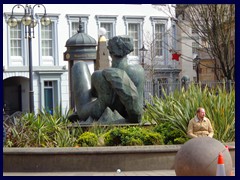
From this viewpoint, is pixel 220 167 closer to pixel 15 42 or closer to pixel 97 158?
pixel 97 158

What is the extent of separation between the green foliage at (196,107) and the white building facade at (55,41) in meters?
29.9

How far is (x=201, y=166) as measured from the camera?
10961 millimetres

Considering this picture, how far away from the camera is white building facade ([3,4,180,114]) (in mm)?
47344

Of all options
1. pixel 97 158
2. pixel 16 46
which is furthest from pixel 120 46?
pixel 16 46

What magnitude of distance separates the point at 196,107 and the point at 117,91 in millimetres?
1769

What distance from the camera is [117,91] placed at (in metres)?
15.3

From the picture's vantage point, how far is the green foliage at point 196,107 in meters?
14.3

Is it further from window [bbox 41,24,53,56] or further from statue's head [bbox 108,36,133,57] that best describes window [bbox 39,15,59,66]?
statue's head [bbox 108,36,133,57]

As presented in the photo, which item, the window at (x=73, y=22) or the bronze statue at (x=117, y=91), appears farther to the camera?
the window at (x=73, y=22)

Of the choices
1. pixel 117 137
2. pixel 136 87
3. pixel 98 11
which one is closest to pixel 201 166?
pixel 117 137

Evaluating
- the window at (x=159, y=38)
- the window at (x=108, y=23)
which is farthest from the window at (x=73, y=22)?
the window at (x=159, y=38)

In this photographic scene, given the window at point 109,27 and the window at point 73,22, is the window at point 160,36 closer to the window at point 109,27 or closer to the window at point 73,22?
the window at point 109,27

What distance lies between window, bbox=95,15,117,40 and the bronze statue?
1384 inches
